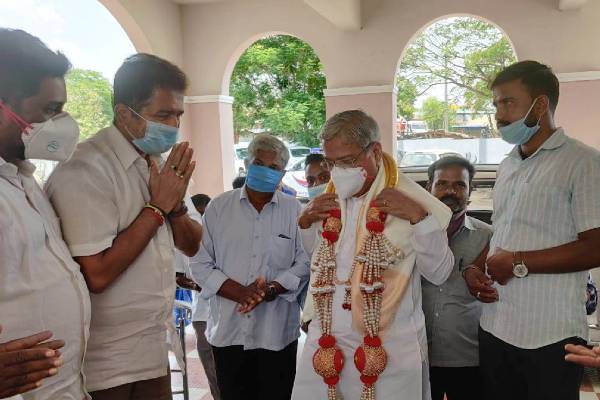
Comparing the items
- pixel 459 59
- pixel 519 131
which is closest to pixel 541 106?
pixel 519 131

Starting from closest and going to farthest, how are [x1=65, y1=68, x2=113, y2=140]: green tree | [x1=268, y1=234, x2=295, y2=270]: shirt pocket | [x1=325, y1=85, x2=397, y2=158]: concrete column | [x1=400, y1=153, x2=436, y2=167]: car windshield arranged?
[x1=268, y1=234, x2=295, y2=270]: shirt pocket, [x1=325, y1=85, x2=397, y2=158]: concrete column, [x1=65, y1=68, x2=113, y2=140]: green tree, [x1=400, y1=153, x2=436, y2=167]: car windshield

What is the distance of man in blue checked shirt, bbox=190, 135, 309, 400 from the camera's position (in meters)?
2.61

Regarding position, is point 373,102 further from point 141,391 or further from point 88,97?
point 141,391

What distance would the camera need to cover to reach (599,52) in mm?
6562

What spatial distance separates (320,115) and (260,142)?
51.3 feet

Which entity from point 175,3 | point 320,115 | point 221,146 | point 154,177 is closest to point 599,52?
point 221,146

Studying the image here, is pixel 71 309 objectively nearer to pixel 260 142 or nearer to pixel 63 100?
pixel 63 100

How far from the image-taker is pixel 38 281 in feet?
4.59

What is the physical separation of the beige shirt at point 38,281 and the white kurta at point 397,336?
853mm

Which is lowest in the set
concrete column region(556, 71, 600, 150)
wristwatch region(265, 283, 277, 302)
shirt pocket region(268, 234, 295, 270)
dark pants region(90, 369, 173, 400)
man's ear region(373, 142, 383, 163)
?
dark pants region(90, 369, 173, 400)

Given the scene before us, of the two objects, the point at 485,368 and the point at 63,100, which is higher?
the point at 63,100

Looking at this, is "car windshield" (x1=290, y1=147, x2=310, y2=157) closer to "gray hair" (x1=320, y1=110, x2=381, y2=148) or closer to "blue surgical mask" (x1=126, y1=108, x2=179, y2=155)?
"gray hair" (x1=320, y1=110, x2=381, y2=148)

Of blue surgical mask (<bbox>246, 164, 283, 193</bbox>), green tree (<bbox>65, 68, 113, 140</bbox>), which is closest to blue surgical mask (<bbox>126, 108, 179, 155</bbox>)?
blue surgical mask (<bbox>246, 164, 283, 193</bbox>)

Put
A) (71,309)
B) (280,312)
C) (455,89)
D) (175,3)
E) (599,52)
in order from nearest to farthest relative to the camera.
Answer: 1. (71,309)
2. (280,312)
3. (599,52)
4. (175,3)
5. (455,89)
